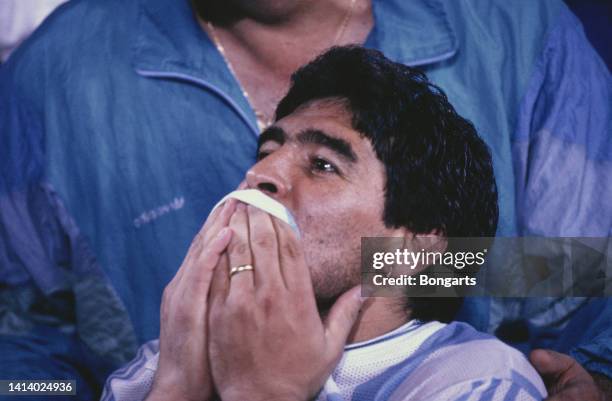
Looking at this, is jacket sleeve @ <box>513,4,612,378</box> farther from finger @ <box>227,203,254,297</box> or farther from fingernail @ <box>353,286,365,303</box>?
finger @ <box>227,203,254,297</box>

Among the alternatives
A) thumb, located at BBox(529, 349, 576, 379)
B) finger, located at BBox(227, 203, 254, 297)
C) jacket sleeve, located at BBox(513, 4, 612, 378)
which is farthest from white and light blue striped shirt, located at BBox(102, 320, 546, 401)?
jacket sleeve, located at BBox(513, 4, 612, 378)

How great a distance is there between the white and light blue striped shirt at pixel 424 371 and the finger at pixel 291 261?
0.14 m

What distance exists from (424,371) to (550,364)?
18 centimetres

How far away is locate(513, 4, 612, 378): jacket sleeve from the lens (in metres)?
1.26

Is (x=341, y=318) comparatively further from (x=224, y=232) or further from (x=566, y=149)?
(x=566, y=149)

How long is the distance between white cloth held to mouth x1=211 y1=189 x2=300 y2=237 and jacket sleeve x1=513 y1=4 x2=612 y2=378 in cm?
47

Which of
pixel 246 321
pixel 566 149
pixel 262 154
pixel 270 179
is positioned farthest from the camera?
pixel 566 149

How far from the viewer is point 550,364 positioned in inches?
40.9

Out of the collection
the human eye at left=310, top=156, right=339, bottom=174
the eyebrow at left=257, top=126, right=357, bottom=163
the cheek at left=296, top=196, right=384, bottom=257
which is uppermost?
the eyebrow at left=257, top=126, right=357, bottom=163

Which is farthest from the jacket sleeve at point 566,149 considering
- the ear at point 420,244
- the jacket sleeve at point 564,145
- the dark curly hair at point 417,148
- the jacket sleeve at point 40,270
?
the jacket sleeve at point 40,270

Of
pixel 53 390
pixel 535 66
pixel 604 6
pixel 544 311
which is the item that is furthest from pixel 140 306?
pixel 604 6

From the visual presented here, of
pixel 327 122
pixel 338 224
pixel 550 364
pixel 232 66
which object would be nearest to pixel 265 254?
pixel 338 224

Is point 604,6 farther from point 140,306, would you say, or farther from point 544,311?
point 140,306

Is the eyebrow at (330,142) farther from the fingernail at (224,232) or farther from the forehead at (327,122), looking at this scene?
the fingernail at (224,232)
